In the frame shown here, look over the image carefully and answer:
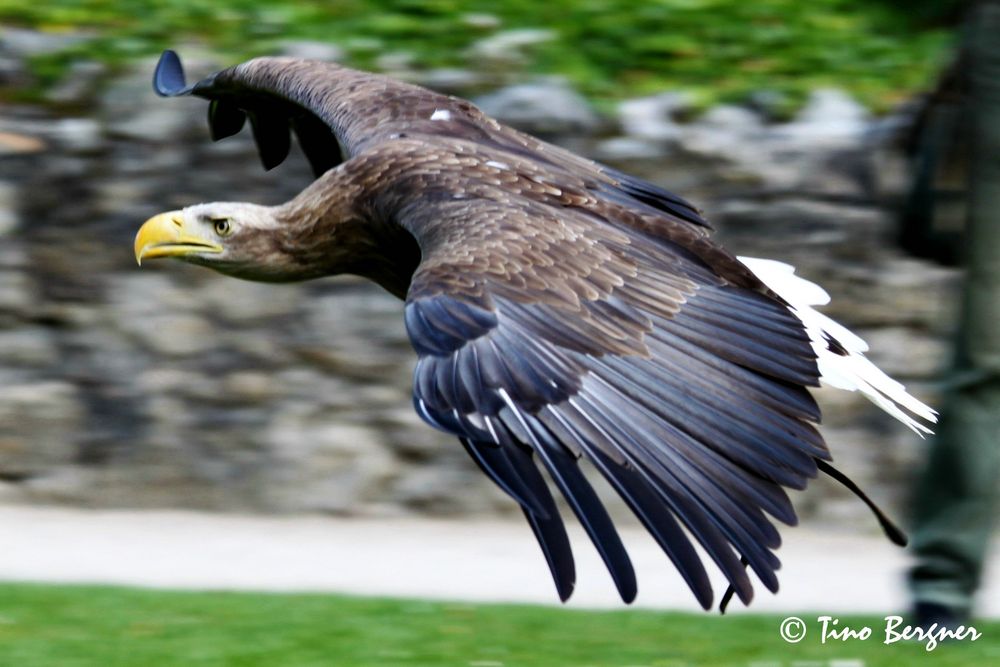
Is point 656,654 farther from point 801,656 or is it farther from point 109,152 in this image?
point 109,152

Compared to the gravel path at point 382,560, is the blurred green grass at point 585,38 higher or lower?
higher

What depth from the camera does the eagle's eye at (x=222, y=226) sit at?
5.51 metres

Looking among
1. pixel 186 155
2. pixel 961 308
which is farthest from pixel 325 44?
pixel 961 308

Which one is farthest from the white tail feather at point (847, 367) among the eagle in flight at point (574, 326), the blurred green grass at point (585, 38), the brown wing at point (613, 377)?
the blurred green grass at point (585, 38)

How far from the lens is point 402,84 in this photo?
6223 millimetres

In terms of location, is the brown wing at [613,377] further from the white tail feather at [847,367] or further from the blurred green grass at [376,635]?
the blurred green grass at [376,635]

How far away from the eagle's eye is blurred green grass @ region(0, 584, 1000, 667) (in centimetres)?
130

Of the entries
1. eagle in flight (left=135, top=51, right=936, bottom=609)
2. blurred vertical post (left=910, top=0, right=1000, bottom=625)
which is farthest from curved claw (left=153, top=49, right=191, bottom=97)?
blurred vertical post (left=910, top=0, right=1000, bottom=625)

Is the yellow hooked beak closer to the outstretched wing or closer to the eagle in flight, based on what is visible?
the eagle in flight

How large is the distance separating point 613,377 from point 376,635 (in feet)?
6.65

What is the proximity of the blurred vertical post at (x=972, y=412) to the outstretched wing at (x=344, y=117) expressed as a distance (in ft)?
2.95

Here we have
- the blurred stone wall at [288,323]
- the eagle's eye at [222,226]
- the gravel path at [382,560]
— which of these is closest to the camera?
the eagle's eye at [222,226]

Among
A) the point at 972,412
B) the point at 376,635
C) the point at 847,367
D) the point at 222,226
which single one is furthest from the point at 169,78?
the point at 972,412

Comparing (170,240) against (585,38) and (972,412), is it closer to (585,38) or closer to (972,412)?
(972,412)
